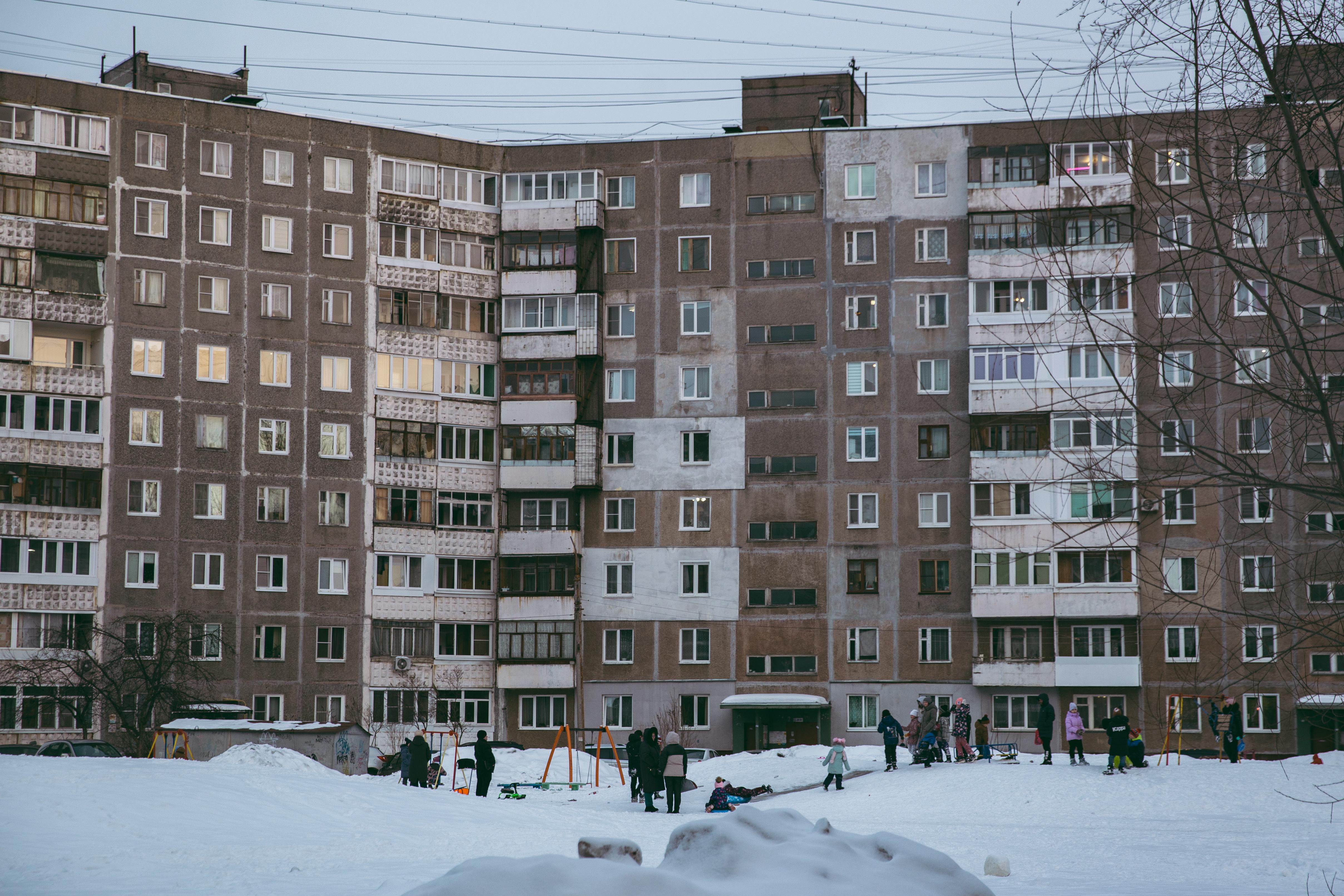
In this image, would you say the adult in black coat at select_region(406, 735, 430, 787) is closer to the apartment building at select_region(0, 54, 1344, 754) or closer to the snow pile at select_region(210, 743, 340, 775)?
the snow pile at select_region(210, 743, 340, 775)

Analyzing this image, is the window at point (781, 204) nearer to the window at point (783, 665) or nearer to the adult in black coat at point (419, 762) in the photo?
the window at point (783, 665)

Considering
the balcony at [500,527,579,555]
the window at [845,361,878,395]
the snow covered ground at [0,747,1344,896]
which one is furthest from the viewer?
the balcony at [500,527,579,555]

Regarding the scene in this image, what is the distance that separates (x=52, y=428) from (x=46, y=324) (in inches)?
185

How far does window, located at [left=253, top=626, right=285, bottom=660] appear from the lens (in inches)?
2643

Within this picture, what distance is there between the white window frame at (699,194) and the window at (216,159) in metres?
21.2

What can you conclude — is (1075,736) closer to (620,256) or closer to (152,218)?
(620,256)

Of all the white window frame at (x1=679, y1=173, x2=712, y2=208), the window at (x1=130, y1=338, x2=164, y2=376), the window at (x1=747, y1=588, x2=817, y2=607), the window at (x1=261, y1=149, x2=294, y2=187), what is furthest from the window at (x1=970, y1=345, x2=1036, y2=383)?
the window at (x1=130, y1=338, x2=164, y2=376)

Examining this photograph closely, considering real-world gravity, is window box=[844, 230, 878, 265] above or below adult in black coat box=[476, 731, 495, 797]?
above

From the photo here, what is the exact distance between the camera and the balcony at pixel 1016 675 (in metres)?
66.1

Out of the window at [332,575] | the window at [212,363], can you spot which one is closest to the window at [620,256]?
the window at [212,363]

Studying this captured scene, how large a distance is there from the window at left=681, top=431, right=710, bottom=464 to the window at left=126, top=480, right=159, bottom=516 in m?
24.0

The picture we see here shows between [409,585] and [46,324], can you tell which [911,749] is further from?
[46,324]

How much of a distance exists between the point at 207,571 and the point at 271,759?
2838cm

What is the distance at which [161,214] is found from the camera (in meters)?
68.2
